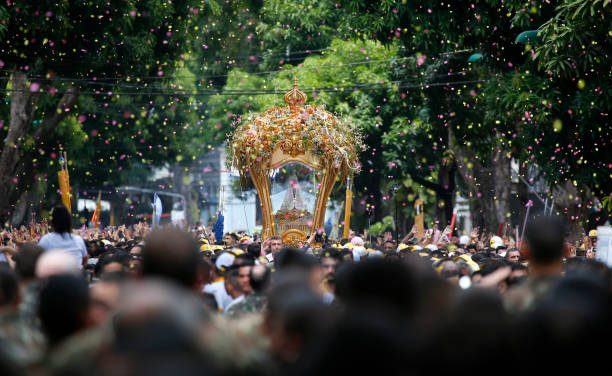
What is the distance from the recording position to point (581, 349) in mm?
5121

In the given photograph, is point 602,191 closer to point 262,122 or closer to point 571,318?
point 262,122

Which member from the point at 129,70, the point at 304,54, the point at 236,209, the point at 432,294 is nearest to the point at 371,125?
the point at 304,54

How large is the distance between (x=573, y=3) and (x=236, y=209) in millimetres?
58710

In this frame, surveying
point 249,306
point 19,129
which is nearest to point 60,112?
point 19,129

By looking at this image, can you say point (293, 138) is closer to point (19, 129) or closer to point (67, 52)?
point (67, 52)

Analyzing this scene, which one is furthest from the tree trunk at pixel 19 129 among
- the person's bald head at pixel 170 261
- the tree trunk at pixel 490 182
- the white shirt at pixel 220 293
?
the person's bald head at pixel 170 261

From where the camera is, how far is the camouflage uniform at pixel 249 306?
7.89 meters

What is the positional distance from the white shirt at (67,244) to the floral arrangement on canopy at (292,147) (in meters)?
12.2

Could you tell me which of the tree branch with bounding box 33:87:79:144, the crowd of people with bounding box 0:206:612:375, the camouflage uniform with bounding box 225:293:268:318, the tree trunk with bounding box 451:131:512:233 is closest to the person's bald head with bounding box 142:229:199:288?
the crowd of people with bounding box 0:206:612:375

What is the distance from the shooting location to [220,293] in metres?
10.0

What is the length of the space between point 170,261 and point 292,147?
1798 cm

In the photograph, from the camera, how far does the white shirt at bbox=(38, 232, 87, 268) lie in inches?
439

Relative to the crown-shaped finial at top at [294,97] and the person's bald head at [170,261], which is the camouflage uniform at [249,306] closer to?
the person's bald head at [170,261]

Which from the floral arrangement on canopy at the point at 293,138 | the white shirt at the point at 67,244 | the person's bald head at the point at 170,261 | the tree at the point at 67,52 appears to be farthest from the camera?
the tree at the point at 67,52
